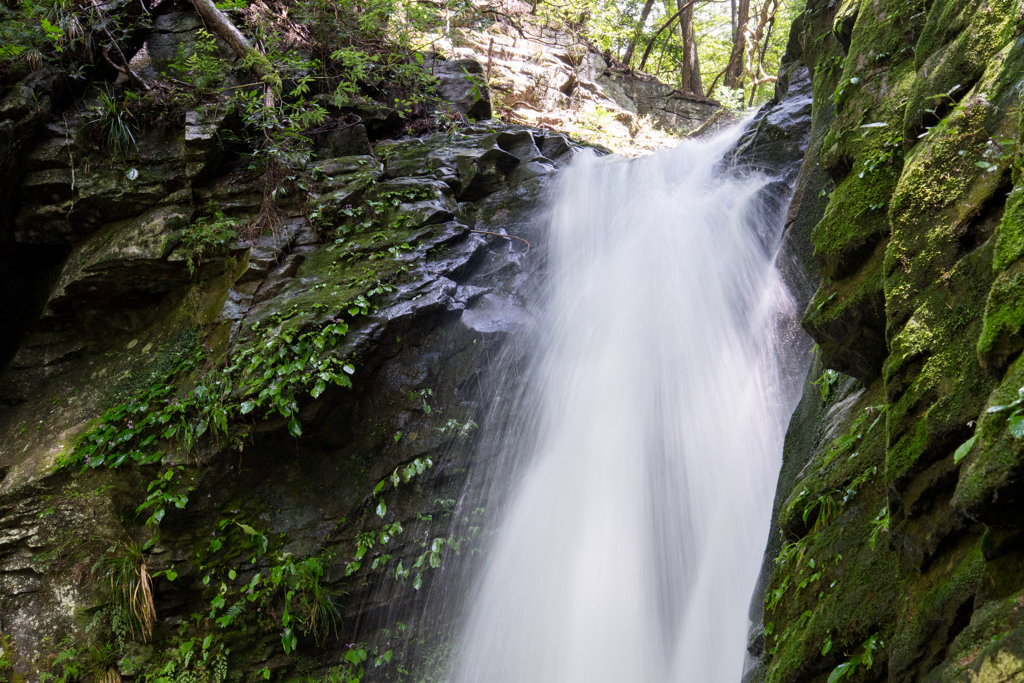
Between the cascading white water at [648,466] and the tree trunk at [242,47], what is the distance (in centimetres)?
425

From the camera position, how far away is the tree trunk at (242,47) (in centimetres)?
742

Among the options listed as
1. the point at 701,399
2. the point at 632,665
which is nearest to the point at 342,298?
the point at 701,399

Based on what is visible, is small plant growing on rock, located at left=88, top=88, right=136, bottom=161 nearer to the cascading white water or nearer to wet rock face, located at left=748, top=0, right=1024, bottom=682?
the cascading white water

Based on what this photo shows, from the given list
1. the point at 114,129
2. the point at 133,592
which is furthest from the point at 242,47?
the point at 133,592

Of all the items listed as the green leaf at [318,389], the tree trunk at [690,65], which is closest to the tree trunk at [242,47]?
the green leaf at [318,389]

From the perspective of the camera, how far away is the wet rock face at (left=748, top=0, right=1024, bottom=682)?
1715 mm

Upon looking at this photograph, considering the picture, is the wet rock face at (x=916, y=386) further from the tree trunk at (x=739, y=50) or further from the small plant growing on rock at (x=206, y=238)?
the tree trunk at (x=739, y=50)

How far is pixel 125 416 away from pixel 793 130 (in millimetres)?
7336

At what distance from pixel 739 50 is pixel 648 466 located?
42.9 ft

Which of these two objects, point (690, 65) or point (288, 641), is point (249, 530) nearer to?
point (288, 641)

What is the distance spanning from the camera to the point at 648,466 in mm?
5164

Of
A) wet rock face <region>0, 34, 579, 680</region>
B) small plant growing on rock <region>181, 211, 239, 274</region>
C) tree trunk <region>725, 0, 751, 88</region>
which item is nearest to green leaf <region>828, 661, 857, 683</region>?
wet rock face <region>0, 34, 579, 680</region>

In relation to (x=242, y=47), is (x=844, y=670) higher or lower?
lower

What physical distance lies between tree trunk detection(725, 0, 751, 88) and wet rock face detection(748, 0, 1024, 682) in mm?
12107
